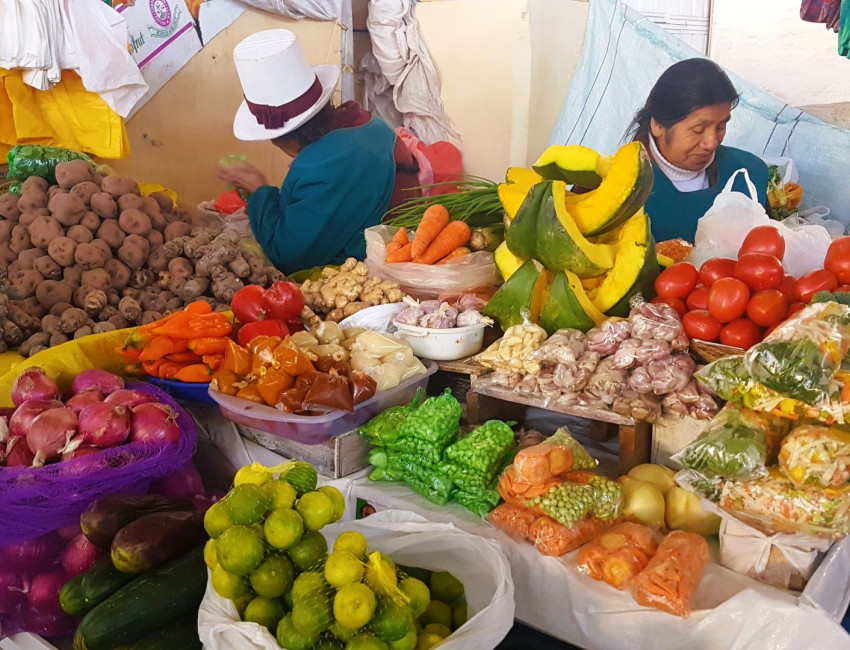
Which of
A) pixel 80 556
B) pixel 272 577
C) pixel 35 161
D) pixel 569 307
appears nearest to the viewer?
pixel 272 577

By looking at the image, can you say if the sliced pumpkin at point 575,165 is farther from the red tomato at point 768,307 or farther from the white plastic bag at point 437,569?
the white plastic bag at point 437,569

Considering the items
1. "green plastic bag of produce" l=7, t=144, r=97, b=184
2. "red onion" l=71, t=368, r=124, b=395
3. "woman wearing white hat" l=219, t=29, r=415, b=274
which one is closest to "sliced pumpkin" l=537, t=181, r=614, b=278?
"red onion" l=71, t=368, r=124, b=395

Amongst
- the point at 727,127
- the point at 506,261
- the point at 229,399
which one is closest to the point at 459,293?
the point at 506,261

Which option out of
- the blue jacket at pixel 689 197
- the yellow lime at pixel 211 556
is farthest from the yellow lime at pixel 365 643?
the blue jacket at pixel 689 197

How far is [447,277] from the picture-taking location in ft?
7.88

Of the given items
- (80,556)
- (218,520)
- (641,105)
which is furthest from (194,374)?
(641,105)

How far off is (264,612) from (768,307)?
1.37 m

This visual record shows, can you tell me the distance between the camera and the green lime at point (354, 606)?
106 centimetres

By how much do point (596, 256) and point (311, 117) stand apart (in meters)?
2.05

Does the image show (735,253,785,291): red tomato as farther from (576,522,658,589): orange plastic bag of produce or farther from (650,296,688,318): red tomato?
(576,522,658,589): orange plastic bag of produce

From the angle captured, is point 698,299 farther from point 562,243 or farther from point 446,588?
point 446,588

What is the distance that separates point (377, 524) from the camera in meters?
1.51

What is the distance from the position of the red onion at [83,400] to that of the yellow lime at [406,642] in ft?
3.93

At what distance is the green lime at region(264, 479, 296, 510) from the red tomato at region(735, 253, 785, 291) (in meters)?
1.27
